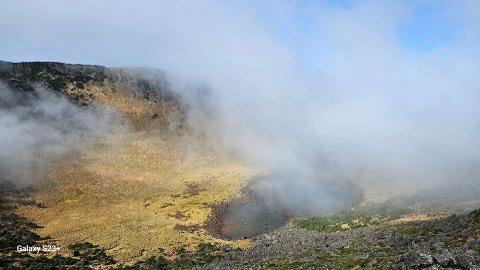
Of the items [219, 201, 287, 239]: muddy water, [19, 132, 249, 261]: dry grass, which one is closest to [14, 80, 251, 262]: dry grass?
[19, 132, 249, 261]: dry grass

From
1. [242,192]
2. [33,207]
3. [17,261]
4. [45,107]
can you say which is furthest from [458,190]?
[45,107]

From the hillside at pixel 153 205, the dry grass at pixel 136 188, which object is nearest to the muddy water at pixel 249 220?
the hillside at pixel 153 205

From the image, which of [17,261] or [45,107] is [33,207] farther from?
[45,107]

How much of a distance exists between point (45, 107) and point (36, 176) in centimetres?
2870

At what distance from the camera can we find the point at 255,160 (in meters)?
93.8

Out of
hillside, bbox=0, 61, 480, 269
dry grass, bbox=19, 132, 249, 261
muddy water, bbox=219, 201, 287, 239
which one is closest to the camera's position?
hillside, bbox=0, 61, 480, 269

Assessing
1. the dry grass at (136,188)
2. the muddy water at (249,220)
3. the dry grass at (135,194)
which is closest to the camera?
the dry grass at (135,194)

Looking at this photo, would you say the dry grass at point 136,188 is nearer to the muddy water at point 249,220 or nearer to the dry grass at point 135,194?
the dry grass at point 135,194

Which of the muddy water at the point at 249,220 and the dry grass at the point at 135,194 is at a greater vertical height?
the dry grass at the point at 135,194

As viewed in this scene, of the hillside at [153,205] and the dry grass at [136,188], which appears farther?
the dry grass at [136,188]

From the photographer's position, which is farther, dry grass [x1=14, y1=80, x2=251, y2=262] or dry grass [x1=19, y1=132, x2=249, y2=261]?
dry grass [x1=14, y1=80, x2=251, y2=262]

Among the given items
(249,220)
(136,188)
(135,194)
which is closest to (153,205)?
(135,194)

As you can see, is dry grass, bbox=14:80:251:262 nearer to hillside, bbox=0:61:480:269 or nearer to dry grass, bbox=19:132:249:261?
dry grass, bbox=19:132:249:261

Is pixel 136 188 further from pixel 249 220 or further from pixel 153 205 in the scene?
pixel 249 220
